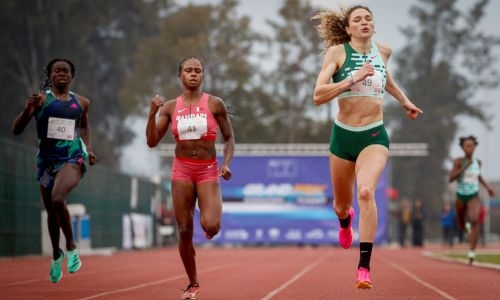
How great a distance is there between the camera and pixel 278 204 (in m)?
43.5

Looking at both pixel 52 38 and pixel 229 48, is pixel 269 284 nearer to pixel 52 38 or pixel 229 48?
pixel 52 38

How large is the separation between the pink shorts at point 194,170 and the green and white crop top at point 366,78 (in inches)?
56.5

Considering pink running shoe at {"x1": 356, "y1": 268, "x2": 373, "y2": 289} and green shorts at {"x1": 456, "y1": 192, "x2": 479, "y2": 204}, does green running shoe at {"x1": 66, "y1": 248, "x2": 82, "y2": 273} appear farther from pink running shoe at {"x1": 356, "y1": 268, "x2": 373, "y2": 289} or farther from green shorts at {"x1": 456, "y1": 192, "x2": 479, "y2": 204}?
green shorts at {"x1": 456, "y1": 192, "x2": 479, "y2": 204}

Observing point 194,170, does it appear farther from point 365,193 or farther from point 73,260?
point 73,260

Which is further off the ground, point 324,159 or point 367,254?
point 324,159

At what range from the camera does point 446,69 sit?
84250 mm

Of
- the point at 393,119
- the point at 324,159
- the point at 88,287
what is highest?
the point at 393,119

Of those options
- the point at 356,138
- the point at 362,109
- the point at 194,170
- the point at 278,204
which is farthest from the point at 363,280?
the point at 278,204

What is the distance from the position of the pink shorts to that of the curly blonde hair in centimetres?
174

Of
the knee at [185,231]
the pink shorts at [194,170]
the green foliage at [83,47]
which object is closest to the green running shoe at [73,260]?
the knee at [185,231]

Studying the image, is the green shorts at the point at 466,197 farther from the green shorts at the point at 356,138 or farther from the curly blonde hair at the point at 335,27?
the green shorts at the point at 356,138

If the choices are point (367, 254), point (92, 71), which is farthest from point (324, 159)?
point (367, 254)

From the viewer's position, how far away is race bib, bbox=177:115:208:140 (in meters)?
10.9

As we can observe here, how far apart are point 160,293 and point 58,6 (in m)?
50.0
